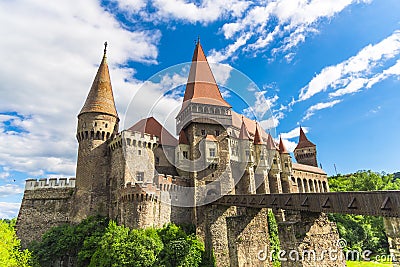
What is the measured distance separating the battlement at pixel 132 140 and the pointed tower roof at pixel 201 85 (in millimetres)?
8012

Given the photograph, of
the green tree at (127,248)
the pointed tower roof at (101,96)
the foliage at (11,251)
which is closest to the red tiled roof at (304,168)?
the green tree at (127,248)

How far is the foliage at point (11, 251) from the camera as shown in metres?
18.8

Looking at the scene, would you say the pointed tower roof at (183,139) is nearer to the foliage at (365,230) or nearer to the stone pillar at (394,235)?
the stone pillar at (394,235)

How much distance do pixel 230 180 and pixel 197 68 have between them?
56.6 ft

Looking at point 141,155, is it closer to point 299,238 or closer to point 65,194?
point 65,194

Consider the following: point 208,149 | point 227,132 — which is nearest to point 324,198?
point 208,149

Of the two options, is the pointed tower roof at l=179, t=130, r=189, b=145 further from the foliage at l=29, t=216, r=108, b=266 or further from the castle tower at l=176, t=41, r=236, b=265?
the foliage at l=29, t=216, r=108, b=266

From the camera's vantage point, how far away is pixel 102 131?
26.0 metres

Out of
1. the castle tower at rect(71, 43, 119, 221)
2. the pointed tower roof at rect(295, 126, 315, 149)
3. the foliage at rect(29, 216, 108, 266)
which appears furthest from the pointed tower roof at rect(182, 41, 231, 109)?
the pointed tower roof at rect(295, 126, 315, 149)

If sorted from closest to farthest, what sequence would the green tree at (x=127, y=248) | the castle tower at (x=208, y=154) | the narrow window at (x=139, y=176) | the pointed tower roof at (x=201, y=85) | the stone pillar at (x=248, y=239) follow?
the green tree at (x=127, y=248)
the stone pillar at (x=248, y=239)
the narrow window at (x=139, y=176)
the castle tower at (x=208, y=154)
the pointed tower roof at (x=201, y=85)

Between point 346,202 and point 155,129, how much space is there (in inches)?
906

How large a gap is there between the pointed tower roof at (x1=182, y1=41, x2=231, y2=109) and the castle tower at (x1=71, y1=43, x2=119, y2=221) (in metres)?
9.82

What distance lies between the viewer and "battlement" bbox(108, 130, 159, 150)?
2416 centimetres

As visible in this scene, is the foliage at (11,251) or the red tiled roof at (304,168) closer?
the foliage at (11,251)
